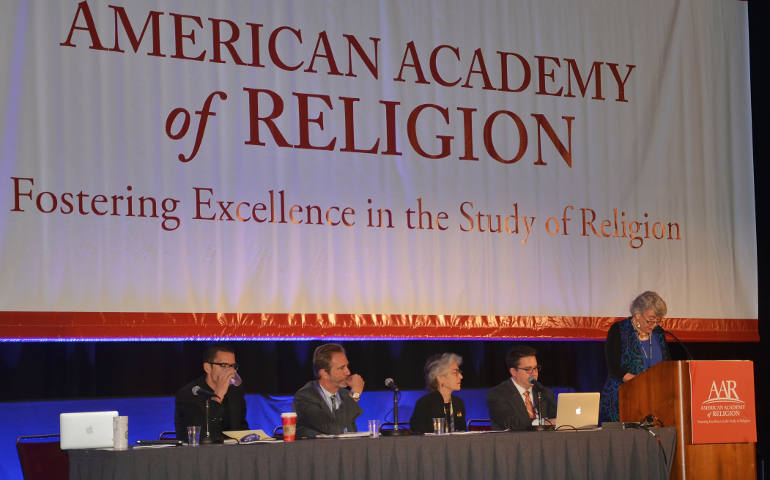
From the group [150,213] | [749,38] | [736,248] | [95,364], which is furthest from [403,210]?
[749,38]

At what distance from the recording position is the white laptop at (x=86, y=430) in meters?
4.23

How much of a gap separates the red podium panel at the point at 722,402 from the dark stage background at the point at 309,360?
1925 mm

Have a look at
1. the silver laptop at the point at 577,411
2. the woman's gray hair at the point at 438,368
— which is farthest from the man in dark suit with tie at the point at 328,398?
the silver laptop at the point at 577,411

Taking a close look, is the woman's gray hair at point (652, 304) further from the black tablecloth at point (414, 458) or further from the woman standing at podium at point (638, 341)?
the black tablecloth at point (414, 458)

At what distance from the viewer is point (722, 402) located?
16.3 feet

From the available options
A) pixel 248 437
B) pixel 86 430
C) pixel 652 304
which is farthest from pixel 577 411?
pixel 86 430

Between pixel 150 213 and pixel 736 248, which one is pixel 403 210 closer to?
pixel 150 213

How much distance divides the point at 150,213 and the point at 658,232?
11.1 feet

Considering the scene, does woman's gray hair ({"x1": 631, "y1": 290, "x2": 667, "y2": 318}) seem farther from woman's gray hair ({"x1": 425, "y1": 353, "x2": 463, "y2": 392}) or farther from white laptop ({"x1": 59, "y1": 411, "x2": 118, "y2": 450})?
white laptop ({"x1": 59, "y1": 411, "x2": 118, "y2": 450})

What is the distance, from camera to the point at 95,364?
5.88m

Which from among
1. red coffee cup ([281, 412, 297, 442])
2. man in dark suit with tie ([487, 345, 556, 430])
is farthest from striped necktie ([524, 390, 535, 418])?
red coffee cup ([281, 412, 297, 442])

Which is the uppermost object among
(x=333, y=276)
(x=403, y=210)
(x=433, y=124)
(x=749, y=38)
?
(x=749, y=38)

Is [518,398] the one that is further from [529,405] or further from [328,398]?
[328,398]

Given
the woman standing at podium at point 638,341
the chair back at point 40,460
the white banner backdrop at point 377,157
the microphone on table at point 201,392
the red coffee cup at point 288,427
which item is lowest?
the chair back at point 40,460
